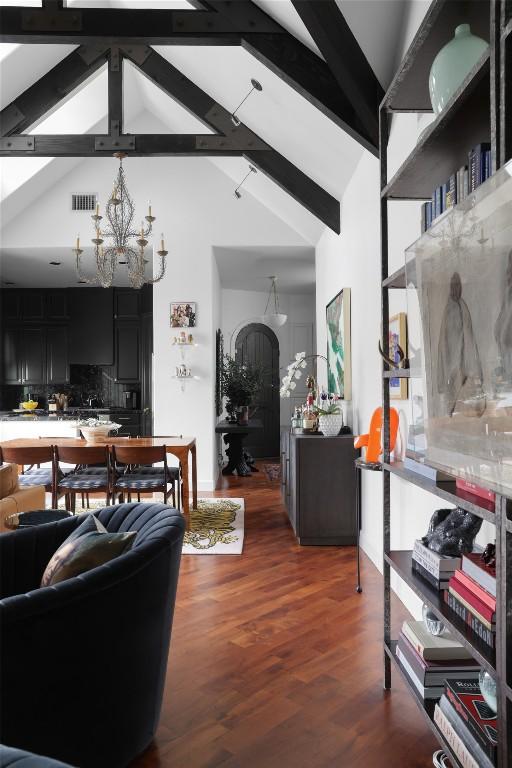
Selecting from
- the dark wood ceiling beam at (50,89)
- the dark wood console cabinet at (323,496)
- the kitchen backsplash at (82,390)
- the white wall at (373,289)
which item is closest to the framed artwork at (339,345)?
the white wall at (373,289)

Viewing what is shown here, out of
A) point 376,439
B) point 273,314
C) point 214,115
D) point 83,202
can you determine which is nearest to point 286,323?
point 273,314

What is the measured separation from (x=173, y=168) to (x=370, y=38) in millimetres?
4047

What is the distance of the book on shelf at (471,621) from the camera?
138 cm

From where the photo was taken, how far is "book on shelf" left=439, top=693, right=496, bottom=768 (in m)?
1.39

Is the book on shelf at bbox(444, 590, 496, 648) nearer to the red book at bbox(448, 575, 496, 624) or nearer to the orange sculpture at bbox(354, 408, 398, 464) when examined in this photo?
the red book at bbox(448, 575, 496, 624)

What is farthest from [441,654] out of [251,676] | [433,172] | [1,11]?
[1,11]

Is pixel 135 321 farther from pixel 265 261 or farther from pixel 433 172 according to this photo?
pixel 433 172

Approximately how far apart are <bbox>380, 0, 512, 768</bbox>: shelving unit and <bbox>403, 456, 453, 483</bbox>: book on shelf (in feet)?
0.07

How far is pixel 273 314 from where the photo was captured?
8.16 m

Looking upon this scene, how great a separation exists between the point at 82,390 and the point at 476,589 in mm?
8487

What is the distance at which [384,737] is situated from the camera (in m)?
1.89

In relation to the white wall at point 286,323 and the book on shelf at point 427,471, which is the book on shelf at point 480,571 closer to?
the book on shelf at point 427,471

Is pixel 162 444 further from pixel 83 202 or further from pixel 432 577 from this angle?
pixel 83 202

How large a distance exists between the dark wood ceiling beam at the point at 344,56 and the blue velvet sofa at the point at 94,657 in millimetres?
2627
